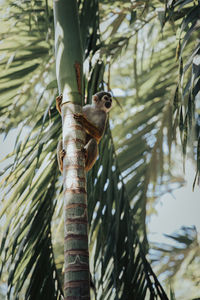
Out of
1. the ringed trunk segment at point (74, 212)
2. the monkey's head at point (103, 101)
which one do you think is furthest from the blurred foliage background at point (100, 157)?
the ringed trunk segment at point (74, 212)

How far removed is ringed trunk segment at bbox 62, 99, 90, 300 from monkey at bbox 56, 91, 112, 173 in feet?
0.17

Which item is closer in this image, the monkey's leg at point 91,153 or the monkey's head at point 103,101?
the monkey's leg at point 91,153

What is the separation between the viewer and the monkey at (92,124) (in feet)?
8.40

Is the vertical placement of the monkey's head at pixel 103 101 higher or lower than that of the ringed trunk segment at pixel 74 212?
higher

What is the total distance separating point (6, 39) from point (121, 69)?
305cm

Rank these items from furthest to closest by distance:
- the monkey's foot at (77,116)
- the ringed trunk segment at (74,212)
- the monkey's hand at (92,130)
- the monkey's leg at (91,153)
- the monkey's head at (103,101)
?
→ the monkey's head at (103,101) → the monkey's hand at (92,130) → the monkey's leg at (91,153) → the monkey's foot at (77,116) → the ringed trunk segment at (74,212)

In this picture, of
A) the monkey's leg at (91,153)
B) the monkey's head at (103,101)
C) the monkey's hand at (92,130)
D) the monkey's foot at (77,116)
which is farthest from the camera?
the monkey's head at (103,101)

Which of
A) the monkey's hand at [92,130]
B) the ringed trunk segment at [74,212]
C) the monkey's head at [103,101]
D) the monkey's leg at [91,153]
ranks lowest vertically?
the ringed trunk segment at [74,212]

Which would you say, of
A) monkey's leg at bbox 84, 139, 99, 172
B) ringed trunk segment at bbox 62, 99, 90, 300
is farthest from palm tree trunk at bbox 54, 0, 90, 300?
monkey's leg at bbox 84, 139, 99, 172

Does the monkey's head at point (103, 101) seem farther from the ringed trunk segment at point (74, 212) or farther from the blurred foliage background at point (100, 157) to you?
the ringed trunk segment at point (74, 212)

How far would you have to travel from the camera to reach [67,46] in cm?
265

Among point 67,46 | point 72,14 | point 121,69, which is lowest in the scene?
point 67,46

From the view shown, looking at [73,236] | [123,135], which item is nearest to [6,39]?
[123,135]

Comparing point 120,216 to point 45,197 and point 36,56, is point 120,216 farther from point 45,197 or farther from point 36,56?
point 36,56
